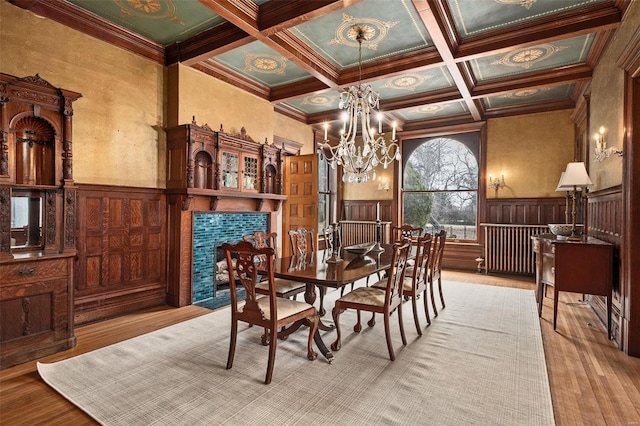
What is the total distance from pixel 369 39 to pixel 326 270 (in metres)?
2.75

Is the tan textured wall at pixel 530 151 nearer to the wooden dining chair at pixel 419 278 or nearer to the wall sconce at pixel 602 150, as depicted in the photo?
the wall sconce at pixel 602 150

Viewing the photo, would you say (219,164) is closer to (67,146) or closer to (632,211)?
(67,146)

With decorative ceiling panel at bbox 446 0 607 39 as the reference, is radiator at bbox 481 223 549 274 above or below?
below

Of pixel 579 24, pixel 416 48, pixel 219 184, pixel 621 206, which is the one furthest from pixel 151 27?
pixel 621 206

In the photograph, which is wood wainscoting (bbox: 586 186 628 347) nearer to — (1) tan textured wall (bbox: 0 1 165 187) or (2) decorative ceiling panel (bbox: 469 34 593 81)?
(2) decorative ceiling panel (bbox: 469 34 593 81)

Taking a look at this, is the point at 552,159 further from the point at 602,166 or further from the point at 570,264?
the point at 570,264

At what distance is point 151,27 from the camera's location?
3725 mm

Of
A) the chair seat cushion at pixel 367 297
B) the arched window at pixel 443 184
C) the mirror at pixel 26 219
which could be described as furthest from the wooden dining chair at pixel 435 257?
the mirror at pixel 26 219

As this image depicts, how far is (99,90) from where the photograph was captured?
11.9 feet

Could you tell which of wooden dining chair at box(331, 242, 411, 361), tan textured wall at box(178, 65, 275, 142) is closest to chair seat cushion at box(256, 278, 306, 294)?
wooden dining chair at box(331, 242, 411, 361)

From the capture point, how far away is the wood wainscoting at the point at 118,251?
357cm

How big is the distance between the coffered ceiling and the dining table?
234cm

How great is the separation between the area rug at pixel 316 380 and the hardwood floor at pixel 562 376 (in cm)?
9

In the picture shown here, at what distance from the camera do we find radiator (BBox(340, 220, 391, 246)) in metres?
7.61
